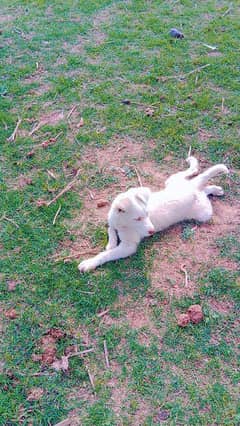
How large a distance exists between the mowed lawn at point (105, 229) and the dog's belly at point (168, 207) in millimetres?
131

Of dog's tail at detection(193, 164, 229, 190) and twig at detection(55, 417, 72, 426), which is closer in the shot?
twig at detection(55, 417, 72, 426)

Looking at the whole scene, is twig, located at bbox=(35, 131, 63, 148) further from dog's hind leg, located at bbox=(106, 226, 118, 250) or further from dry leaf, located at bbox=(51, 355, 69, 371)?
dry leaf, located at bbox=(51, 355, 69, 371)

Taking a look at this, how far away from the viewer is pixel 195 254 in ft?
12.5

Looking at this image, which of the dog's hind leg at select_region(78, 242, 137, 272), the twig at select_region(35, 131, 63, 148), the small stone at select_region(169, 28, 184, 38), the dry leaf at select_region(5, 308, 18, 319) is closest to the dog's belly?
the dog's hind leg at select_region(78, 242, 137, 272)

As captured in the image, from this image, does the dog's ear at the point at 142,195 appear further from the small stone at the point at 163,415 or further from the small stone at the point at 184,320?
the small stone at the point at 163,415

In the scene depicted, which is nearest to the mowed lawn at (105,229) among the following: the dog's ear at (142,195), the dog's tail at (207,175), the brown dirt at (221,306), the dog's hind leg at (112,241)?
the brown dirt at (221,306)

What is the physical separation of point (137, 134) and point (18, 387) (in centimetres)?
271

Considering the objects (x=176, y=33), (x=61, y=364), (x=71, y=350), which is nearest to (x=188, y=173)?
(x=71, y=350)

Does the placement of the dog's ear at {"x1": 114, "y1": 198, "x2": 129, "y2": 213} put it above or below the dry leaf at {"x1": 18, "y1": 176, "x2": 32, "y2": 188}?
above

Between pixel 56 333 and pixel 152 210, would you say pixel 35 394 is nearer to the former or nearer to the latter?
pixel 56 333

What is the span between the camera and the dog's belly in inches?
149

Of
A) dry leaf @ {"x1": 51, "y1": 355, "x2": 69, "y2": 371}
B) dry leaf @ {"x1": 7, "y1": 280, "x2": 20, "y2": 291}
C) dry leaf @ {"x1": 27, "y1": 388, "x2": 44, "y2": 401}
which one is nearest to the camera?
dry leaf @ {"x1": 27, "y1": 388, "x2": 44, "y2": 401}

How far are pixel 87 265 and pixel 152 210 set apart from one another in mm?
615

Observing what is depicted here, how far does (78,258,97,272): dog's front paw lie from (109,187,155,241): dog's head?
307mm
